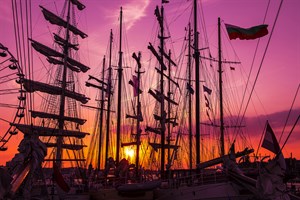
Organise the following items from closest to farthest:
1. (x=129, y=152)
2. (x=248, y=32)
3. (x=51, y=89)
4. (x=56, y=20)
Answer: (x=248, y=32)
(x=51, y=89)
(x=56, y=20)
(x=129, y=152)

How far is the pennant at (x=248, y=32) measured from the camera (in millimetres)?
19656

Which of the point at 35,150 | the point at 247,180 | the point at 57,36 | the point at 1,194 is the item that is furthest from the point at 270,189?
the point at 57,36

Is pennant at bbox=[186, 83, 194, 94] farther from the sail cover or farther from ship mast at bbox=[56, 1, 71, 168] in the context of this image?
the sail cover

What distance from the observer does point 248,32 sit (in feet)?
67.7

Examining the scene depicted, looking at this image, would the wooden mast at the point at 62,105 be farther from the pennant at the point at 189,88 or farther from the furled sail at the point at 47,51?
the pennant at the point at 189,88

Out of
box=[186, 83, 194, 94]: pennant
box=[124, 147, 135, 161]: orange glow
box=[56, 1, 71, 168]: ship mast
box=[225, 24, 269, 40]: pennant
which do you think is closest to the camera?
box=[225, 24, 269, 40]: pennant

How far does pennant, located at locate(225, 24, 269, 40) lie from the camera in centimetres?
1966

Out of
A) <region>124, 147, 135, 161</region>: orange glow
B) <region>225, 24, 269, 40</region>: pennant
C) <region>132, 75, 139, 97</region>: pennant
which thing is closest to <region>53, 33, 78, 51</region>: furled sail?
<region>132, 75, 139, 97</region>: pennant

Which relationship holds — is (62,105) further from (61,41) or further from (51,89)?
(61,41)

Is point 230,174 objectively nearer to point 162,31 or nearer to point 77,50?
point 162,31

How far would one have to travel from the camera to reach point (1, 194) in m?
7.36

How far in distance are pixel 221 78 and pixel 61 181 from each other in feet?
99.1

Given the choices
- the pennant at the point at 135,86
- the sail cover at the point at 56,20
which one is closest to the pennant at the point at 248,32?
the pennant at the point at 135,86

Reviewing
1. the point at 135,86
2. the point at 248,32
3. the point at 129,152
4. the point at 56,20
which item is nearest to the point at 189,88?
the point at 135,86
